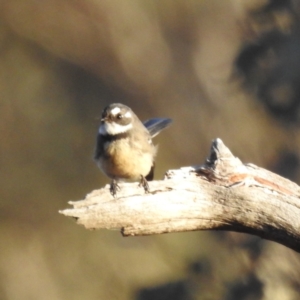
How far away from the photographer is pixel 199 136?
15.8 ft

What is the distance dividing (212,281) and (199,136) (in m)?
1.15

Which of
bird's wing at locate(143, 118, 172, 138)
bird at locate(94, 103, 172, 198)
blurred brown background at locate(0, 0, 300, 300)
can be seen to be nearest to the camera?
bird at locate(94, 103, 172, 198)

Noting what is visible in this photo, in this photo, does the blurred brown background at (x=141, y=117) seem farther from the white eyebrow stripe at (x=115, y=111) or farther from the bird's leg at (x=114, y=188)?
the bird's leg at (x=114, y=188)

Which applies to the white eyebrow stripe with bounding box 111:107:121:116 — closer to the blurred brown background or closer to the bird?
the bird

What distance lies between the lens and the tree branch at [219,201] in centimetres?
273

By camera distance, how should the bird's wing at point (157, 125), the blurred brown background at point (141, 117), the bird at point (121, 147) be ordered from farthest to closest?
the blurred brown background at point (141, 117) → the bird's wing at point (157, 125) → the bird at point (121, 147)

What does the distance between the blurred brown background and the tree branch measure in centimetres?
191

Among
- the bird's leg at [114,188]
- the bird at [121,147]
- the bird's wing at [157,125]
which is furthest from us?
the bird's wing at [157,125]

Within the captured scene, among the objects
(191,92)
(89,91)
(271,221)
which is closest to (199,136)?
(191,92)

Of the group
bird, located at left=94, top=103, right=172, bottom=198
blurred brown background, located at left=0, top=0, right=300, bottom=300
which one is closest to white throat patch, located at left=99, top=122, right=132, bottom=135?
bird, located at left=94, top=103, right=172, bottom=198

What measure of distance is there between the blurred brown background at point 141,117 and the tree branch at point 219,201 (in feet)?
6.27

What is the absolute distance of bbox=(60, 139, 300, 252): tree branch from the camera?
2727mm

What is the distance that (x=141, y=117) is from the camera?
470cm

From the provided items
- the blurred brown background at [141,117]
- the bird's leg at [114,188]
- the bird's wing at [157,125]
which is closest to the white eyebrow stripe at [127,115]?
the bird's wing at [157,125]
